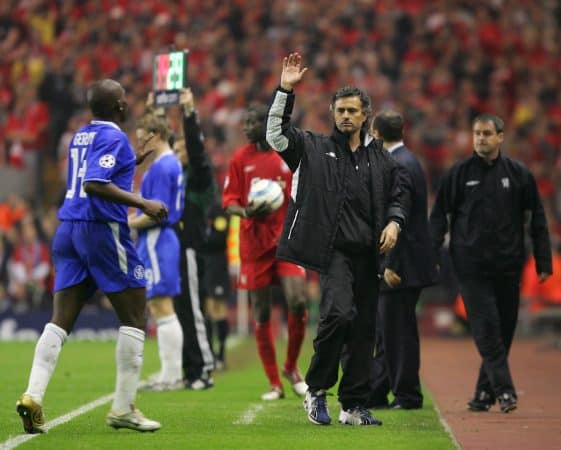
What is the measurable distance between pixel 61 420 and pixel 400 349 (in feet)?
9.44

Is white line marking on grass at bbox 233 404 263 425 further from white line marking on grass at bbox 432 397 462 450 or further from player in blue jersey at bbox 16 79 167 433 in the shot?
white line marking on grass at bbox 432 397 462 450

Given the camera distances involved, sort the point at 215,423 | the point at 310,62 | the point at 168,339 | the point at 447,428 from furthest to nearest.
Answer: the point at 310,62
the point at 168,339
the point at 215,423
the point at 447,428

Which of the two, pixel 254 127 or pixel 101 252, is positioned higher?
pixel 254 127

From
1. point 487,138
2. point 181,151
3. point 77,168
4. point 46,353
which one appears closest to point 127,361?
point 46,353

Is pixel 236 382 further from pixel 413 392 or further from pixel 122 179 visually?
pixel 122 179

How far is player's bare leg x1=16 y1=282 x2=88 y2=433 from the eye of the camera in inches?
330

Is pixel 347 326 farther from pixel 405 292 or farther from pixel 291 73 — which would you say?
pixel 405 292

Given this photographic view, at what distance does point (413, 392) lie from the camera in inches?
429

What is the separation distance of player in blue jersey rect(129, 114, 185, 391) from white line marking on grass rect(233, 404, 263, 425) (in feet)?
5.39

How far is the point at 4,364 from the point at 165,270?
4701mm

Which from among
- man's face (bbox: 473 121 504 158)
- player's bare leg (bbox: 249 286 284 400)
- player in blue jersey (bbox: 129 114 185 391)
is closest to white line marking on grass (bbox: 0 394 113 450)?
player in blue jersey (bbox: 129 114 185 391)

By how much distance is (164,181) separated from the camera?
11984 mm

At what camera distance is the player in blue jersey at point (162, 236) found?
12.0 meters

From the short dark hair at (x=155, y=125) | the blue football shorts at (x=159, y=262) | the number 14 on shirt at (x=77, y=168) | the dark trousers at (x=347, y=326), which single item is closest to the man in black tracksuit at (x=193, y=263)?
the short dark hair at (x=155, y=125)
